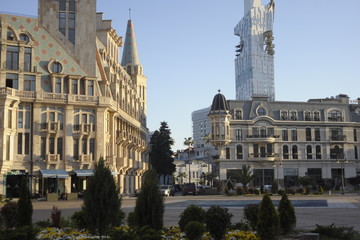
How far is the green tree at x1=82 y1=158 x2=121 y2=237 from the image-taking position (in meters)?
14.9

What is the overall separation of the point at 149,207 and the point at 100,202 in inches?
60.9

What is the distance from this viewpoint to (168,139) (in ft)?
303

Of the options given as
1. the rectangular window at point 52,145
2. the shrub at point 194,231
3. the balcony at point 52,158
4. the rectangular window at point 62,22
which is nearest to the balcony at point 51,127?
the rectangular window at point 52,145

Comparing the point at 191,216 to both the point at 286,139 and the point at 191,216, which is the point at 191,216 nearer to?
the point at 191,216

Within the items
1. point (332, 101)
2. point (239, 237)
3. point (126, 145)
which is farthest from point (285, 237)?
point (332, 101)

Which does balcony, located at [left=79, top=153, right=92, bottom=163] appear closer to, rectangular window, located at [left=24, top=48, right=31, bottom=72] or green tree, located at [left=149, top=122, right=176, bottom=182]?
rectangular window, located at [left=24, top=48, right=31, bottom=72]

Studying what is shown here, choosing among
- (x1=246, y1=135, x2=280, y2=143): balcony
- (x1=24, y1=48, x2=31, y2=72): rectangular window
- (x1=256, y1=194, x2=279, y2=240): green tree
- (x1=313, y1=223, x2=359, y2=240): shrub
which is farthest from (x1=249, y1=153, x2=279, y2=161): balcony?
(x1=256, y1=194, x2=279, y2=240): green tree

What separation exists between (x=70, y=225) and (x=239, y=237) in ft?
22.6

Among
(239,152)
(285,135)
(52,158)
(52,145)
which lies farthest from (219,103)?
(52,158)

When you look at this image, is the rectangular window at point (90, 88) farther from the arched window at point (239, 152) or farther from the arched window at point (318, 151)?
the arched window at point (318, 151)

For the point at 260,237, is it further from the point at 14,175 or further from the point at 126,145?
the point at 126,145

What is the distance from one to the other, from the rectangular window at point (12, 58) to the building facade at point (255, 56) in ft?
393

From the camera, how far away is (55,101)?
169ft

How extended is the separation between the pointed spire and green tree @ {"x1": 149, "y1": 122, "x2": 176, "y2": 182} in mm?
17744
